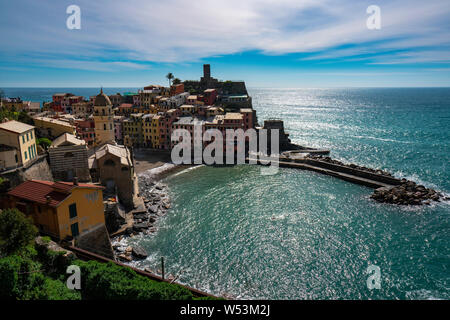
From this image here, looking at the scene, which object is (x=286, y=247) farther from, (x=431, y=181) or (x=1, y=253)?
(x=431, y=181)

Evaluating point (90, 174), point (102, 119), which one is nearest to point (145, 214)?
point (90, 174)

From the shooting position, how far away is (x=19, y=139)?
3328 centimetres

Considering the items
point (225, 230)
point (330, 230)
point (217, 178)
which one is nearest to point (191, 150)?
point (217, 178)

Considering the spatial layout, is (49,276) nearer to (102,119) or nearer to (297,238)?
(297,238)

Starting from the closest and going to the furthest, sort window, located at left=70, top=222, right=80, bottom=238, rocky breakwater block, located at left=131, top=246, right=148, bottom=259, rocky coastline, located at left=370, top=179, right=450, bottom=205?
1. window, located at left=70, top=222, right=80, bottom=238
2. rocky breakwater block, located at left=131, top=246, right=148, bottom=259
3. rocky coastline, located at left=370, top=179, right=450, bottom=205

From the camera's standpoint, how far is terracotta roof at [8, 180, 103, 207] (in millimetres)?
27844

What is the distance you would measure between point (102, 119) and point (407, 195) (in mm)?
58214

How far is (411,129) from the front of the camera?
4833 inches

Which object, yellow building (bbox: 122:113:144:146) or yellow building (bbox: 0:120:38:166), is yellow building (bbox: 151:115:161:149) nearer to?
yellow building (bbox: 122:113:144:146)

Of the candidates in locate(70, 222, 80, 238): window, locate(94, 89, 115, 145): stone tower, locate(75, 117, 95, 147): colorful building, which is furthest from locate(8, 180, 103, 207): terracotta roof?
locate(75, 117, 95, 147): colorful building

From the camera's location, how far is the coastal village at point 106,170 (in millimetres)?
29016

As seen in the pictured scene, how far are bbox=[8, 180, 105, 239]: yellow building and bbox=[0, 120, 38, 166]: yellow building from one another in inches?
220

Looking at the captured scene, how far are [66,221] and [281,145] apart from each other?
227 ft

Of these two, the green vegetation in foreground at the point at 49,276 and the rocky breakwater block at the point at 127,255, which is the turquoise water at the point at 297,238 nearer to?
the rocky breakwater block at the point at 127,255
